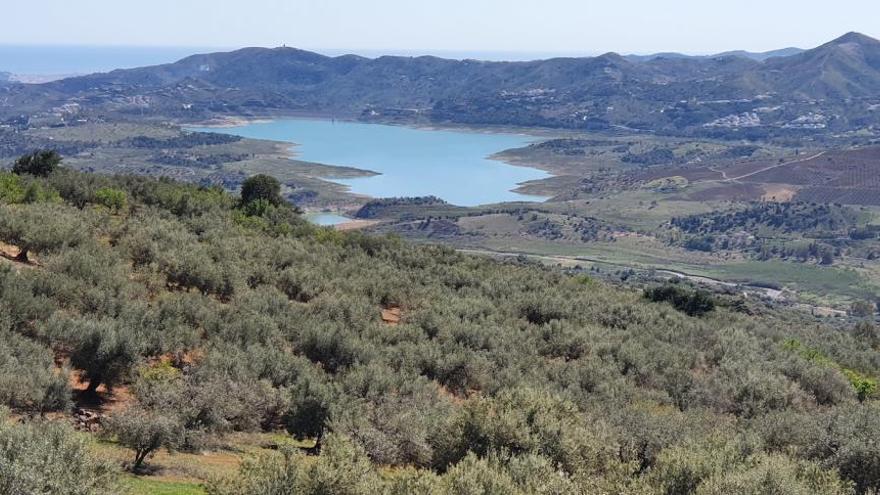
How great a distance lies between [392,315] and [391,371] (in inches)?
353

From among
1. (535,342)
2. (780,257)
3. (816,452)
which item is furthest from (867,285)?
(816,452)

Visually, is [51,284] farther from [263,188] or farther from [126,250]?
[263,188]

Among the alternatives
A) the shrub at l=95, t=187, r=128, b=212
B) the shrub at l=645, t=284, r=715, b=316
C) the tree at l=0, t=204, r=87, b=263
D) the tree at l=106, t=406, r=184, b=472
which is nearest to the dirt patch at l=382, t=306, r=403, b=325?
the tree at l=0, t=204, r=87, b=263

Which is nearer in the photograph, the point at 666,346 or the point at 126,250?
the point at 126,250

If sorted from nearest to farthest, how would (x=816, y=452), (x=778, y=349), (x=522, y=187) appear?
1. (x=816, y=452)
2. (x=778, y=349)
3. (x=522, y=187)

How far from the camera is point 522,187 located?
16812 centimetres

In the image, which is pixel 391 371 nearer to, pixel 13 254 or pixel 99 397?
pixel 99 397

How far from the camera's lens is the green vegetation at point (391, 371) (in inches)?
481

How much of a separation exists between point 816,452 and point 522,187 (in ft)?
506

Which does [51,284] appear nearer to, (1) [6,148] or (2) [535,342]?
(2) [535,342]

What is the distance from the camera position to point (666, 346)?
2730 cm

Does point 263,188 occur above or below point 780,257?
above

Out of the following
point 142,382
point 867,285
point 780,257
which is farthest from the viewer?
point 780,257

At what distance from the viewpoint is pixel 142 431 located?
39.3ft
